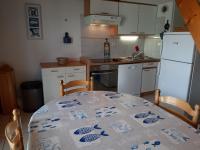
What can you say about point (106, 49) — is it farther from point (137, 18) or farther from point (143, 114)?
point (143, 114)

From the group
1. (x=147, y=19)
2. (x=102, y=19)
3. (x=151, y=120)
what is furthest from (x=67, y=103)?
(x=147, y=19)

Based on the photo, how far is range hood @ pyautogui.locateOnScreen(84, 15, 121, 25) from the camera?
3161mm

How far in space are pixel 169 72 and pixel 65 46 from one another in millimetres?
2109

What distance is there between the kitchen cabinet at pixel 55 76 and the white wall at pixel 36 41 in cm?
51

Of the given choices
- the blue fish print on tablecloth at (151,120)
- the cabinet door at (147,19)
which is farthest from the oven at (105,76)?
the blue fish print on tablecloth at (151,120)

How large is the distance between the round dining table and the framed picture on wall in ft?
6.95

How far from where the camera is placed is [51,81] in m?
3.11

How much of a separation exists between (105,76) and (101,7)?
1.36 metres

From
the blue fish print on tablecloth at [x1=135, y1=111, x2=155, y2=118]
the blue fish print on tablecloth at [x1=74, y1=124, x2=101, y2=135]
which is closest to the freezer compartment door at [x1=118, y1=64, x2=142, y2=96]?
the blue fish print on tablecloth at [x1=135, y1=111, x2=155, y2=118]

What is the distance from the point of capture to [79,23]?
3555 mm

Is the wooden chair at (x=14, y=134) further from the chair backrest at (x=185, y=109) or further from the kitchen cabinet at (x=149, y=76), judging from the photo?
the kitchen cabinet at (x=149, y=76)

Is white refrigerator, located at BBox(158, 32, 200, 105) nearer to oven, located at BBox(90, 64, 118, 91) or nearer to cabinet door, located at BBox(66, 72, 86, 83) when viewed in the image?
oven, located at BBox(90, 64, 118, 91)

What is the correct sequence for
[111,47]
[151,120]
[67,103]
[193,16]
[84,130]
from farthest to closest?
[111,47] < [193,16] < [67,103] < [151,120] < [84,130]

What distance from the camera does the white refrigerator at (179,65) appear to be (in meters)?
2.45
